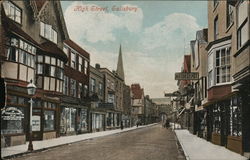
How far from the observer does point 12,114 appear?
2181 cm

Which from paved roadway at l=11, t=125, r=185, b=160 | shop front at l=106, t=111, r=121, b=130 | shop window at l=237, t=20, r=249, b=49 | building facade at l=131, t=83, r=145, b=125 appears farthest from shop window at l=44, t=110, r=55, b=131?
building facade at l=131, t=83, r=145, b=125

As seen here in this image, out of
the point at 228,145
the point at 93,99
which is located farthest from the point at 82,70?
the point at 228,145

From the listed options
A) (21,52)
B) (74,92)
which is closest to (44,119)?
(21,52)

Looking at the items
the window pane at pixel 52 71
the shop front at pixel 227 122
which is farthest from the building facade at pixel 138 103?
the shop front at pixel 227 122

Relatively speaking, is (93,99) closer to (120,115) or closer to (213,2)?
(213,2)

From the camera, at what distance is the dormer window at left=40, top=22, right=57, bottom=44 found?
27602 mm

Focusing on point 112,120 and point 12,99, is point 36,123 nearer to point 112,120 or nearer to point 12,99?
point 12,99

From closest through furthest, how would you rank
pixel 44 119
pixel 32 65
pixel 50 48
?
pixel 32 65, pixel 50 48, pixel 44 119

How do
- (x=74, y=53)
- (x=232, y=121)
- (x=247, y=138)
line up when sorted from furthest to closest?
(x=74, y=53)
(x=232, y=121)
(x=247, y=138)

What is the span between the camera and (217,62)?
22484mm

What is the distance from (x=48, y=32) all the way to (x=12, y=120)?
9268 millimetres

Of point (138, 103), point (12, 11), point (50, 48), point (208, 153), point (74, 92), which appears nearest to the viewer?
point (208, 153)

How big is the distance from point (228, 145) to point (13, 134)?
42.1 feet

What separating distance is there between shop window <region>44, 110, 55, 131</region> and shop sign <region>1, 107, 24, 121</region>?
A: 4.86m
